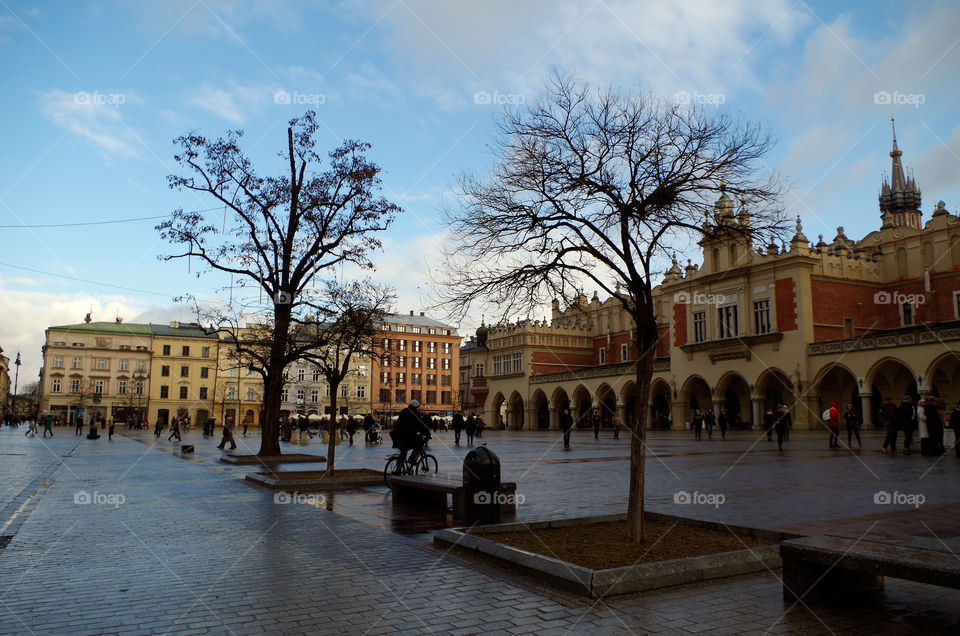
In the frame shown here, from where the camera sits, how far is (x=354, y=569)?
6.30 metres

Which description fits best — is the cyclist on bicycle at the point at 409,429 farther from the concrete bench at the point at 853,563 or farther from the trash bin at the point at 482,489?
the concrete bench at the point at 853,563

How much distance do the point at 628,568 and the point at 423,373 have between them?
9367 centimetres

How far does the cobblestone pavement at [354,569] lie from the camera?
185 inches

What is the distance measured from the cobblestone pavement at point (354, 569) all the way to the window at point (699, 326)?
35.4 m

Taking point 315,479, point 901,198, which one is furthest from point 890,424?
point 901,198

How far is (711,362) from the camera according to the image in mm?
46656

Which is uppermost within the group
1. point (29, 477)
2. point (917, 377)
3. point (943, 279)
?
point (943, 279)

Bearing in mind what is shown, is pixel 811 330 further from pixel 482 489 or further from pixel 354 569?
pixel 354 569

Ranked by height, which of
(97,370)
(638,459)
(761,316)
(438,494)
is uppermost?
(761,316)

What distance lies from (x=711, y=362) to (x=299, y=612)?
148 feet

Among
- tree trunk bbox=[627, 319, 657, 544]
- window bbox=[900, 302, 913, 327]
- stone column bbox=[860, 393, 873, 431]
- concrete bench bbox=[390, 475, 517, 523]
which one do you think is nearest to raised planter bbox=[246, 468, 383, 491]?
concrete bench bbox=[390, 475, 517, 523]

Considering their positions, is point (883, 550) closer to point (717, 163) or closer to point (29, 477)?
point (717, 163)

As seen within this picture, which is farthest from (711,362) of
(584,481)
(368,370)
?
(368,370)

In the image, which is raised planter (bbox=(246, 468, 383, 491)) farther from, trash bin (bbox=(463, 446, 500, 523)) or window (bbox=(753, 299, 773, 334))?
window (bbox=(753, 299, 773, 334))
